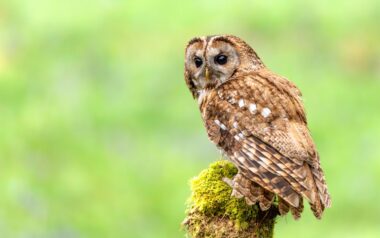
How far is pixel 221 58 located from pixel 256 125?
1022mm

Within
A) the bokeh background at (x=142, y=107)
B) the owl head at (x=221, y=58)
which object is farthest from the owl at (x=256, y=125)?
the bokeh background at (x=142, y=107)

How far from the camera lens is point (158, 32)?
59.1ft

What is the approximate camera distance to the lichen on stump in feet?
25.3

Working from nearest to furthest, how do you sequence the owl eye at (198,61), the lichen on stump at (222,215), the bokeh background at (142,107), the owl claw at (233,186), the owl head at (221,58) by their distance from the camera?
the lichen on stump at (222,215) → the owl claw at (233,186) → the owl head at (221,58) → the owl eye at (198,61) → the bokeh background at (142,107)

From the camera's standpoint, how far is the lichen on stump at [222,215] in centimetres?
770

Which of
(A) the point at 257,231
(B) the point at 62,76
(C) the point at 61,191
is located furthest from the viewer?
(B) the point at 62,76

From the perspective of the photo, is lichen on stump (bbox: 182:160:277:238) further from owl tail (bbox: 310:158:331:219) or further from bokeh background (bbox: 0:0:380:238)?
bokeh background (bbox: 0:0:380:238)

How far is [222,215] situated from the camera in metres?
7.79

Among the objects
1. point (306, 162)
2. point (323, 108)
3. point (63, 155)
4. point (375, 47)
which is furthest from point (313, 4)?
point (306, 162)

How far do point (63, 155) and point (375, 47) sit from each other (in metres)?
4.56

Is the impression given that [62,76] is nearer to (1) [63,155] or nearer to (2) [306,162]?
(1) [63,155]

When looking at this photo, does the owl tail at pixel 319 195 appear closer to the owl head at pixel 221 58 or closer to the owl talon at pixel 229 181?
the owl talon at pixel 229 181

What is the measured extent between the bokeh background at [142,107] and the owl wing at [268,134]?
163 inches

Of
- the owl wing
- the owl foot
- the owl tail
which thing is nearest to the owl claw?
the owl foot
